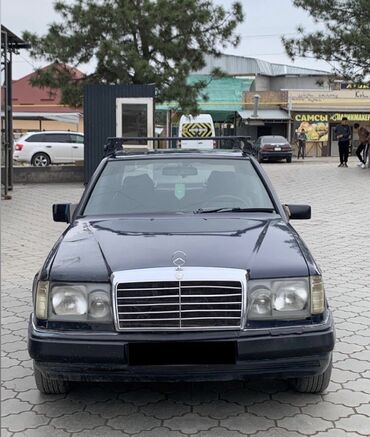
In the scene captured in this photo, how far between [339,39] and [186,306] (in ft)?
61.0

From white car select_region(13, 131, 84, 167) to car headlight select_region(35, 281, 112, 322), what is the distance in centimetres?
2242

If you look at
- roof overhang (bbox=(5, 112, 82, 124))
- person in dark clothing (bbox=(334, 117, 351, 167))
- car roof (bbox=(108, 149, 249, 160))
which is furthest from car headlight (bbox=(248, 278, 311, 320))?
roof overhang (bbox=(5, 112, 82, 124))

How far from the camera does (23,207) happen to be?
41.9ft

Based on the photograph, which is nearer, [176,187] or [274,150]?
[176,187]

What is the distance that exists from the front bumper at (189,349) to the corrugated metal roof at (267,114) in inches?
1494

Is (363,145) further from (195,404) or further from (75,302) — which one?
(75,302)

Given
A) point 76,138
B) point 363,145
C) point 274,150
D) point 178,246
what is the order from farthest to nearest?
point 274,150
point 76,138
point 363,145
point 178,246

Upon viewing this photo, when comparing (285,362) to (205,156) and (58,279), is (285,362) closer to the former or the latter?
(58,279)

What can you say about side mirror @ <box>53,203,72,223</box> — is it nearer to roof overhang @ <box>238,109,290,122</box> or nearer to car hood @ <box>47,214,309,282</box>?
car hood @ <box>47,214,309,282</box>

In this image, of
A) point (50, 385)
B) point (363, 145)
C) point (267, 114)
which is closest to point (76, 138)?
point (363, 145)

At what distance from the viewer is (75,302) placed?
3303mm

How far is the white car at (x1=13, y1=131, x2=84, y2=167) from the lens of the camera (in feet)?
82.3

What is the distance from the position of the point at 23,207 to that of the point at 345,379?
390 inches

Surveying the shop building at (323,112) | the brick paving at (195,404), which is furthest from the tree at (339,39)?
the shop building at (323,112)
